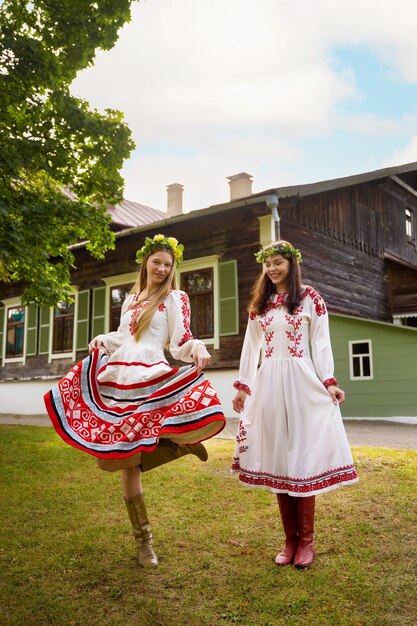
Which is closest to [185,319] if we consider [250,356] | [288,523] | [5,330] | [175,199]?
[250,356]

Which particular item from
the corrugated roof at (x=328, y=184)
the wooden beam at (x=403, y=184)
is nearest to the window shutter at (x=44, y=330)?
the corrugated roof at (x=328, y=184)

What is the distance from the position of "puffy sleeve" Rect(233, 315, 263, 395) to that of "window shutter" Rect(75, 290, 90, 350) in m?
11.7

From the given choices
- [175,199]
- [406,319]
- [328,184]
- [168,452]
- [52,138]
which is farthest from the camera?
[175,199]

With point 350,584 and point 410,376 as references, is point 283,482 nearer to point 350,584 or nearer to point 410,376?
point 350,584

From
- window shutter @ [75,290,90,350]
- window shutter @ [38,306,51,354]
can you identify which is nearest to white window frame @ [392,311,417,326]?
window shutter @ [75,290,90,350]

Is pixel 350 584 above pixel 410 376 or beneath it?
beneath

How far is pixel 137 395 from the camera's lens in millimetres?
3168

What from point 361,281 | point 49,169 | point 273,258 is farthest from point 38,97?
point 361,281

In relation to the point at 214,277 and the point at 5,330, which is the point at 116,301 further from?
the point at 5,330

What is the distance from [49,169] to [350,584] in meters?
7.59

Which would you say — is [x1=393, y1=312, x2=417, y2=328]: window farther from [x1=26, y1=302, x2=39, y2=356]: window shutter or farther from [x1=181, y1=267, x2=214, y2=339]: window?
[x1=26, y1=302, x2=39, y2=356]: window shutter

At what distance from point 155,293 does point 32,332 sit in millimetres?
13606

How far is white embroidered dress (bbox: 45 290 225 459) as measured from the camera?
299cm

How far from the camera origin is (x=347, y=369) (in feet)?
38.3
